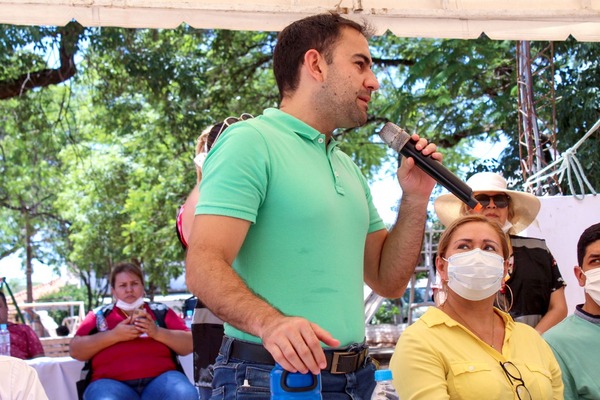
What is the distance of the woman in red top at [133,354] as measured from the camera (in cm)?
568

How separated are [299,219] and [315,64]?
56 cm

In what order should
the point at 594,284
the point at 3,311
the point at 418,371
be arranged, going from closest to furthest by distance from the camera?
1. the point at 418,371
2. the point at 594,284
3. the point at 3,311

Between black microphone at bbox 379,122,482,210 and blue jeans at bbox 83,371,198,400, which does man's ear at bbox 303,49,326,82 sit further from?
blue jeans at bbox 83,371,198,400

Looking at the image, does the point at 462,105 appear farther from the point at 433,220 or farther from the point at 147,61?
the point at 147,61

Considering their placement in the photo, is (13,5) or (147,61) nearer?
(13,5)

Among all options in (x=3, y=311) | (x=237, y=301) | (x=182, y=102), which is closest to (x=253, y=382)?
(x=237, y=301)

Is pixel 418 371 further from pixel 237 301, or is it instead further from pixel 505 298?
pixel 505 298

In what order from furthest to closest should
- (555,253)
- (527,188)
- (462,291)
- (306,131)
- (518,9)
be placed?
(527,188), (555,253), (518,9), (462,291), (306,131)

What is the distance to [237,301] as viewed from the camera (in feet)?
6.73

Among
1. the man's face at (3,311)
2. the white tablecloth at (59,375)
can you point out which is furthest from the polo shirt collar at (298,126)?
the man's face at (3,311)

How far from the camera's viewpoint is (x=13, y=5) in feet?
14.4

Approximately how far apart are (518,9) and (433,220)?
11578 mm

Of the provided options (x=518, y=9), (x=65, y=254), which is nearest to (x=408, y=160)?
(x=518, y=9)

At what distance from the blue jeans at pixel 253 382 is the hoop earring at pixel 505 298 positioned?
2299 mm
